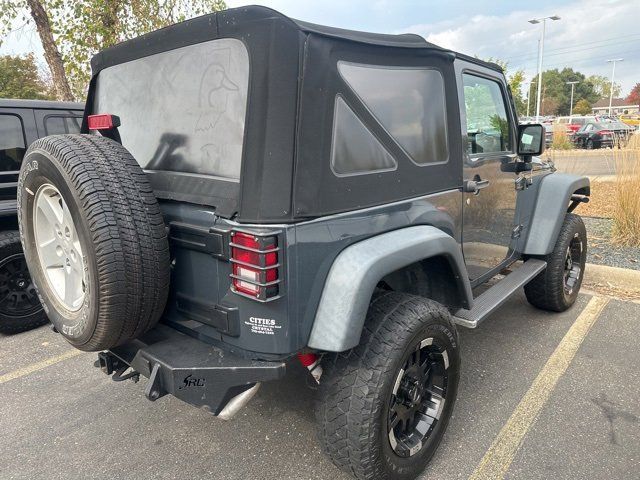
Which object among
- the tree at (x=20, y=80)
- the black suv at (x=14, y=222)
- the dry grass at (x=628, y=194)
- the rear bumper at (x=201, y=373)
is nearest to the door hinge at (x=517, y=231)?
the rear bumper at (x=201, y=373)

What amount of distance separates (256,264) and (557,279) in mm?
3156

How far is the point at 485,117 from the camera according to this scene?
3.22 metres

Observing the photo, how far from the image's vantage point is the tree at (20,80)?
891 inches

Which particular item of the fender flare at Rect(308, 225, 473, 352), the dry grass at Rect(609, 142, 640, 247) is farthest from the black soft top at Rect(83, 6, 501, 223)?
the dry grass at Rect(609, 142, 640, 247)

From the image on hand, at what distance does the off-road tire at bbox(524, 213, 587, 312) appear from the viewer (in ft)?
12.6

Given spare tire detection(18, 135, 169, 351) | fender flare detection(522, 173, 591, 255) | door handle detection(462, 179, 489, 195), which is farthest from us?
fender flare detection(522, 173, 591, 255)

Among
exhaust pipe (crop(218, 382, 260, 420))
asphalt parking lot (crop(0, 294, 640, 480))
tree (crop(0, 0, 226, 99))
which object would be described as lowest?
asphalt parking lot (crop(0, 294, 640, 480))

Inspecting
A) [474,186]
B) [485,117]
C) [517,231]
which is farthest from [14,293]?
[517,231]

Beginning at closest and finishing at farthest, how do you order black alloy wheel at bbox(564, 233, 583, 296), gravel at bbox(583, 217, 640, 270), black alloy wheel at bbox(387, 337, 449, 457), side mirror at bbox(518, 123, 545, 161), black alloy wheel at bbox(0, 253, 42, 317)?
1. black alloy wheel at bbox(387, 337, 449, 457)
2. side mirror at bbox(518, 123, 545, 161)
3. black alloy wheel at bbox(0, 253, 42, 317)
4. black alloy wheel at bbox(564, 233, 583, 296)
5. gravel at bbox(583, 217, 640, 270)

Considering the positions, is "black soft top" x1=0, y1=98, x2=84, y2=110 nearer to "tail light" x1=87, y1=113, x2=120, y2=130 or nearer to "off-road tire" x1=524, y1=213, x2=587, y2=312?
"tail light" x1=87, y1=113, x2=120, y2=130

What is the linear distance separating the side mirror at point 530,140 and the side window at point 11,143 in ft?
14.3

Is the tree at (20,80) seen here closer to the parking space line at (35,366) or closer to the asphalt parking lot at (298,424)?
the parking space line at (35,366)

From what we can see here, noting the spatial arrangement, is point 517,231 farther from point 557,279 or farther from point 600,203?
point 600,203

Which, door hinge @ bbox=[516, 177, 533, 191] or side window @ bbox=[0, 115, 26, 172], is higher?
side window @ bbox=[0, 115, 26, 172]
